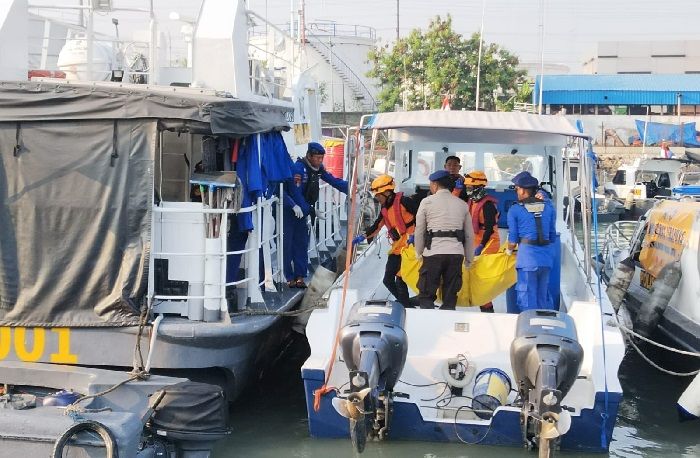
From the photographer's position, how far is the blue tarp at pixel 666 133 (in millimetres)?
37375

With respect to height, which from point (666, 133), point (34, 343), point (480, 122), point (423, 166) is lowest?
point (34, 343)

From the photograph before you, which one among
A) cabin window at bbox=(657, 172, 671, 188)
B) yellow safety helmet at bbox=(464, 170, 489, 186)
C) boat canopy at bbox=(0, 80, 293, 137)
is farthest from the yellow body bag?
cabin window at bbox=(657, 172, 671, 188)

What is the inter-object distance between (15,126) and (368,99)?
38.0 metres

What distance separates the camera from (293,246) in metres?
9.36

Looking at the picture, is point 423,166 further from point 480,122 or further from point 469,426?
point 469,426

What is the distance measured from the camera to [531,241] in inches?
304

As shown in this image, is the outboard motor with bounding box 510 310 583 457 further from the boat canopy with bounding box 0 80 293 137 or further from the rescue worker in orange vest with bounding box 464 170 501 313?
the boat canopy with bounding box 0 80 293 137

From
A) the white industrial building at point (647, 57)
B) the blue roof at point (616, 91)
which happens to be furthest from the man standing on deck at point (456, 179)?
the white industrial building at point (647, 57)

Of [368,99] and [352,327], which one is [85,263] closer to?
[352,327]

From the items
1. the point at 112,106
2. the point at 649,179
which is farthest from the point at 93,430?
the point at 649,179

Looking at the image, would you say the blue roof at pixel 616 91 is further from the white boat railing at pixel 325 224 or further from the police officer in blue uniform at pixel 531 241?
the police officer in blue uniform at pixel 531 241

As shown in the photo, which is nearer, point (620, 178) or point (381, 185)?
point (381, 185)

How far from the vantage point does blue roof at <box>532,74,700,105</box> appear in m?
45.4

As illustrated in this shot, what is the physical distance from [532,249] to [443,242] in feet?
2.55
